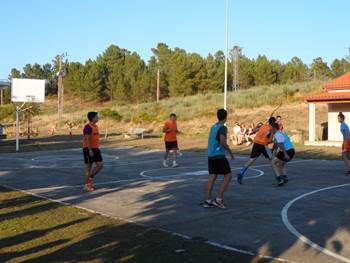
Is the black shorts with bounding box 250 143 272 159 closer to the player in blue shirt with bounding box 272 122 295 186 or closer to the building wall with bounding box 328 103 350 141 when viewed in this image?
the player in blue shirt with bounding box 272 122 295 186

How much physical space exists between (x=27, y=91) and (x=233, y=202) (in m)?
27.0

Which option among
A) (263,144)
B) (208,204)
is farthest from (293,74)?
(208,204)

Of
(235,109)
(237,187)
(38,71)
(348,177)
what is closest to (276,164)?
(237,187)

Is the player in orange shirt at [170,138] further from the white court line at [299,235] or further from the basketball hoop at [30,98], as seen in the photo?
the basketball hoop at [30,98]

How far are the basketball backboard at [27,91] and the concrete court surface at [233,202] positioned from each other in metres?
16.3

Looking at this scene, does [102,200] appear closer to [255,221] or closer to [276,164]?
[255,221]

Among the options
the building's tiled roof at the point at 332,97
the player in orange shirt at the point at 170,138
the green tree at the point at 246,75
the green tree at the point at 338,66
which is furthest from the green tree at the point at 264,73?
the player in orange shirt at the point at 170,138

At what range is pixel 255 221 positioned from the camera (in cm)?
838

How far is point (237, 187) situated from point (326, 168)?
5.30 metres

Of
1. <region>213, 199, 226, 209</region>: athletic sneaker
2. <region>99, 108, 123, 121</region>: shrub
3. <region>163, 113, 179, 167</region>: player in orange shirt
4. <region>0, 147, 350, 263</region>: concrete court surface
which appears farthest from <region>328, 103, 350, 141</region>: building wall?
<region>99, 108, 123, 121</region>: shrub

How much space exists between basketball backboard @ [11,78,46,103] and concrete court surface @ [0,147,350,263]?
1634 cm

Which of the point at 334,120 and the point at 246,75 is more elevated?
the point at 246,75

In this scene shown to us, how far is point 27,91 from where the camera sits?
114 feet

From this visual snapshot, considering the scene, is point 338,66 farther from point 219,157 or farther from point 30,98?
point 219,157
